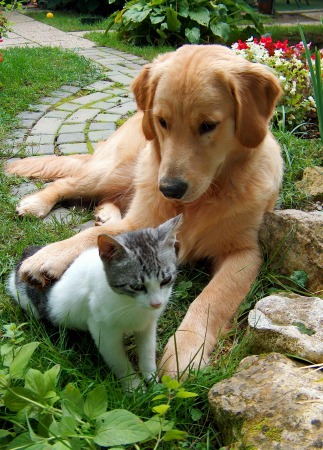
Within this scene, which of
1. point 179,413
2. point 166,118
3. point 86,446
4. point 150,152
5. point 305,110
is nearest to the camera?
point 86,446

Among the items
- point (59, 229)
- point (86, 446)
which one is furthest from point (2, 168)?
point (86, 446)

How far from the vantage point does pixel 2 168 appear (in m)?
4.46

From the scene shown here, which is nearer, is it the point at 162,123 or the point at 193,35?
the point at 162,123

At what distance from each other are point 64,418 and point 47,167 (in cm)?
286

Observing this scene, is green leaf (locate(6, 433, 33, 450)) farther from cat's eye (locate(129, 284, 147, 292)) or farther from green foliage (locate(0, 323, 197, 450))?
cat's eye (locate(129, 284, 147, 292))

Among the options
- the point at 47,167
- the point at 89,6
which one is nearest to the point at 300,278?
the point at 47,167

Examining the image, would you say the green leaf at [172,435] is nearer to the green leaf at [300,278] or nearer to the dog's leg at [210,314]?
the dog's leg at [210,314]

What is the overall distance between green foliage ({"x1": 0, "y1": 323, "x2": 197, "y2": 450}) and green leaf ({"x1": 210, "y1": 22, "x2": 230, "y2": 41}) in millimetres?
7443

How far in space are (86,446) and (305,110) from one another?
4.21 metres

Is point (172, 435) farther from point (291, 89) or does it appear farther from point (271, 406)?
point (291, 89)

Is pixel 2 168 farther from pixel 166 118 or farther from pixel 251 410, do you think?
pixel 251 410

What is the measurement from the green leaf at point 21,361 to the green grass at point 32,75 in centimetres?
368

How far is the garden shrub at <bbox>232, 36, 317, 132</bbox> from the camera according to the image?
5069mm

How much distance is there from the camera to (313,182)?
4.04 m
